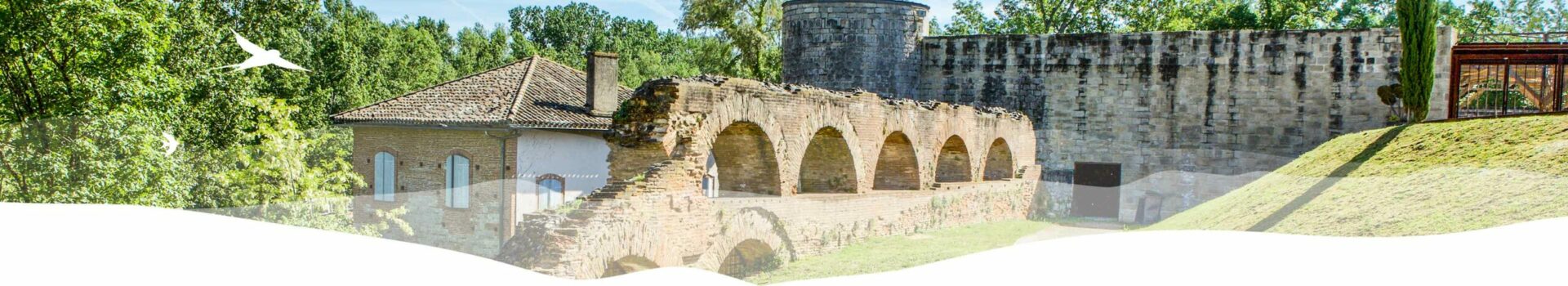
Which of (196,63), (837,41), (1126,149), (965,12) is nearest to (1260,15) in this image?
(965,12)

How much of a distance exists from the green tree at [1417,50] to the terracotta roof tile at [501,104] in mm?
11661

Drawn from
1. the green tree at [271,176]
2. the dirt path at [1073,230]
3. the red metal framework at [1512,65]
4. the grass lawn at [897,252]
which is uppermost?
the red metal framework at [1512,65]

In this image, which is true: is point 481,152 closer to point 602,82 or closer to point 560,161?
point 560,161

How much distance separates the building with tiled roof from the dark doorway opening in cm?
901

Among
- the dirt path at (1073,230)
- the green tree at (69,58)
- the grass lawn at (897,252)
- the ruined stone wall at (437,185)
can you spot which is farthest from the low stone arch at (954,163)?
the green tree at (69,58)

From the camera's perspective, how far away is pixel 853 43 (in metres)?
22.7

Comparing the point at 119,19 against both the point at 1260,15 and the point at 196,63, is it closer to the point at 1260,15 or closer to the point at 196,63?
the point at 196,63

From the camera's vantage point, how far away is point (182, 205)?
13.3 m

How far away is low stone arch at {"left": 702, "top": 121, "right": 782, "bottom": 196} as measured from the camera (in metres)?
13.5

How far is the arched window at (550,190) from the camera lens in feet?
63.2

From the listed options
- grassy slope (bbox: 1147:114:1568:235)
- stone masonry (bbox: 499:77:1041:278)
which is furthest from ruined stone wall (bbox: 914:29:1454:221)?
grassy slope (bbox: 1147:114:1568:235)

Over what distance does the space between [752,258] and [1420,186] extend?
6.65m

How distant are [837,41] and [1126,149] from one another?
19.1 feet

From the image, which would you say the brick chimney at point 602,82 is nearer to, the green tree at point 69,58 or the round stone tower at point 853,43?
the round stone tower at point 853,43
